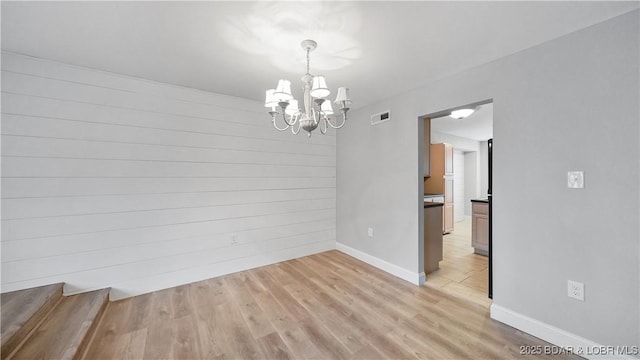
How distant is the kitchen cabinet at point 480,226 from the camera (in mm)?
3824

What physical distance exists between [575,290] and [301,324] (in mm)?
2159

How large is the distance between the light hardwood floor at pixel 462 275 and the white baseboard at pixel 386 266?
0.50 feet

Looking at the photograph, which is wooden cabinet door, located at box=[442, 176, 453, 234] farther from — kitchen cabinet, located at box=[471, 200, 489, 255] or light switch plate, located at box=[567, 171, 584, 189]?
light switch plate, located at box=[567, 171, 584, 189]

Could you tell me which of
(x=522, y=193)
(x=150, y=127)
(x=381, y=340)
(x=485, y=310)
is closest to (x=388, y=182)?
(x=522, y=193)

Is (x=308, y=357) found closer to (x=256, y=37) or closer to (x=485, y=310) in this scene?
(x=485, y=310)

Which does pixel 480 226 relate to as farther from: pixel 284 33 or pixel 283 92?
pixel 284 33

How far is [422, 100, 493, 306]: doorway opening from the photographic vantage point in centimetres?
281

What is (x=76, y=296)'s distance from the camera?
2.30 metres

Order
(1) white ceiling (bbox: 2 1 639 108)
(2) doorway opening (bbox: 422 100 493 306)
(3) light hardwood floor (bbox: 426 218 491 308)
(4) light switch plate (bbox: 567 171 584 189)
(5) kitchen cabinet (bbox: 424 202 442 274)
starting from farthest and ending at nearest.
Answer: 1. (5) kitchen cabinet (bbox: 424 202 442 274)
2. (2) doorway opening (bbox: 422 100 493 306)
3. (3) light hardwood floor (bbox: 426 218 491 308)
4. (4) light switch plate (bbox: 567 171 584 189)
5. (1) white ceiling (bbox: 2 1 639 108)

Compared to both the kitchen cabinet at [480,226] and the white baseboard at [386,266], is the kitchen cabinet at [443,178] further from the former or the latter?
the white baseboard at [386,266]

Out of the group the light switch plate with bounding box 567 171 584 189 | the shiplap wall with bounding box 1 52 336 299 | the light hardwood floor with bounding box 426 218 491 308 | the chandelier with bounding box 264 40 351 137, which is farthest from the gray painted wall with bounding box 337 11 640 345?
the shiplap wall with bounding box 1 52 336 299

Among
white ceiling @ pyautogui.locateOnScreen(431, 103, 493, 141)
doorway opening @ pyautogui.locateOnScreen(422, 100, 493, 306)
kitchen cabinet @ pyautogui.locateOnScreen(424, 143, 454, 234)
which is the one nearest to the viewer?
doorway opening @ pyautogui.locateOnScreen(422, 100, 493, 306)

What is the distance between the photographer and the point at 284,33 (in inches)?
71.4

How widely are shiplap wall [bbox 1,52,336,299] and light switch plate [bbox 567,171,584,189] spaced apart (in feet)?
9.89
